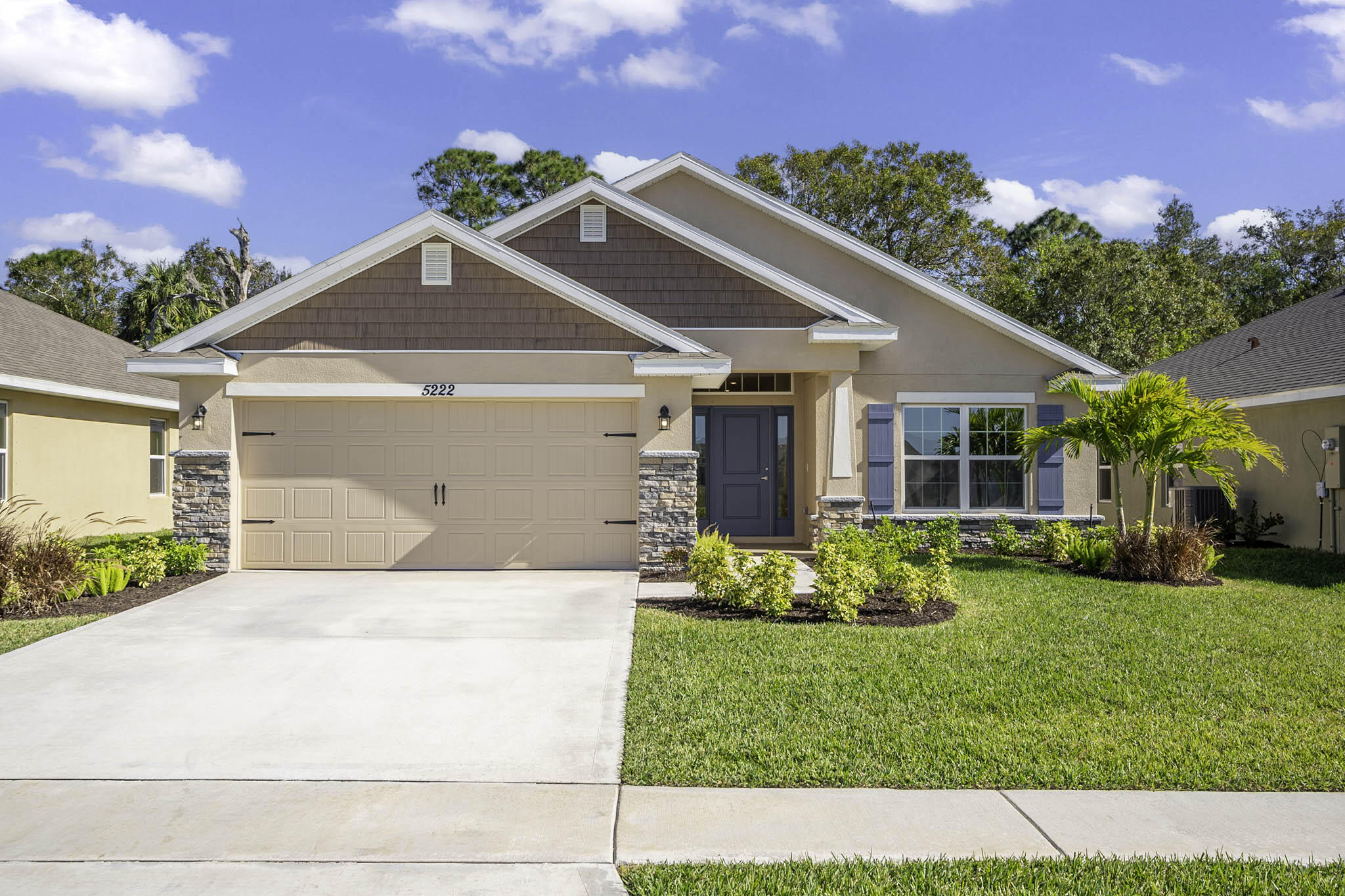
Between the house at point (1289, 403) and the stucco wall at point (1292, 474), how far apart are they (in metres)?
0.01

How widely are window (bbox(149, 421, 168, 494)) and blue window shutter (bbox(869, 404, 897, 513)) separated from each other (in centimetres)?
1421

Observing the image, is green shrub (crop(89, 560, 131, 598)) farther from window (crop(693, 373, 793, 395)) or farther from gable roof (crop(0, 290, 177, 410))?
window (crop(693, 373, 793, 395))

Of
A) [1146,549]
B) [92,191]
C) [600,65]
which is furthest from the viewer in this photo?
[92,191]

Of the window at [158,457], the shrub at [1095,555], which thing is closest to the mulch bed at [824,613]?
the shrub at [1095,555]

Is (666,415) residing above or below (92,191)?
below

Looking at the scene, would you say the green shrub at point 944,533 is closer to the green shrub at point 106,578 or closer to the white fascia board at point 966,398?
the white fascia board at point 966,398

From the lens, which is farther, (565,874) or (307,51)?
(307,51)

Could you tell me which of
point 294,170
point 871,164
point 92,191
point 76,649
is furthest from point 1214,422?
point 92,191

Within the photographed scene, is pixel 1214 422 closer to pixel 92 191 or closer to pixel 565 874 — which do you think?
pixel 565 874

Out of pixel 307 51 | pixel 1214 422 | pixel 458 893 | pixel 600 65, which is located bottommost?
pixel 458 893

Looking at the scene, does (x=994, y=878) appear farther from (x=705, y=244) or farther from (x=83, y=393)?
(x=83, y=393)

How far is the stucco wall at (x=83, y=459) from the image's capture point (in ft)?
45.1

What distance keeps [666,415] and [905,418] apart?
451 cm

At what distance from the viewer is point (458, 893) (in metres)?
3.44
